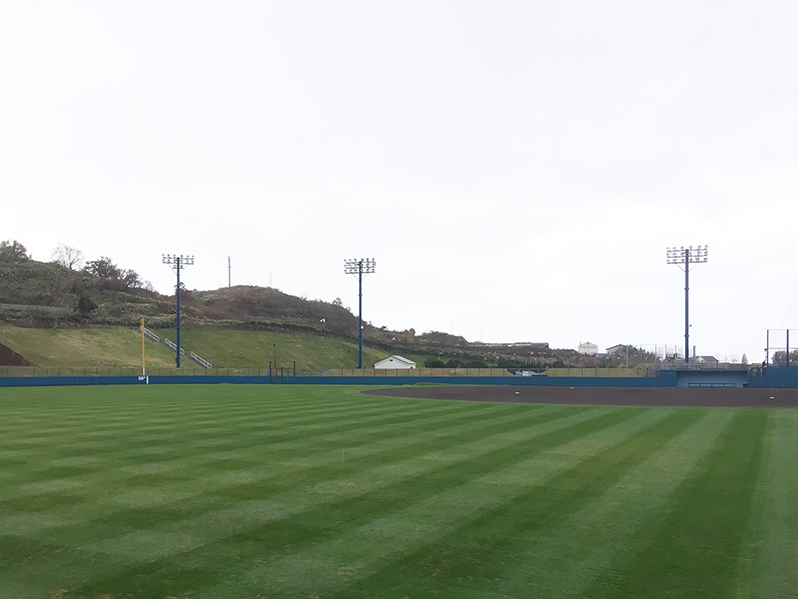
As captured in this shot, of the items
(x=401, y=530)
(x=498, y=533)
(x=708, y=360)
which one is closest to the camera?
(x=498, y=533)

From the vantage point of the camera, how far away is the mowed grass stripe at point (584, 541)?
546 cm

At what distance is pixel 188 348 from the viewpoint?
90438 mm

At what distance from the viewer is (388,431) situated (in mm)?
16406

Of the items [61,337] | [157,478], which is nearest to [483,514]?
[157,478]

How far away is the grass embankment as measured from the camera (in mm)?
72875

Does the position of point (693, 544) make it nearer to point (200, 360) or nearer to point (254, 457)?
point (254, 457)

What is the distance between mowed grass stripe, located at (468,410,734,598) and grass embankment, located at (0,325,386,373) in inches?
2879

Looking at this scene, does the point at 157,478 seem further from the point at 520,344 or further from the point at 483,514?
the point at 520,344

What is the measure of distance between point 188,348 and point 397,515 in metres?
88.5

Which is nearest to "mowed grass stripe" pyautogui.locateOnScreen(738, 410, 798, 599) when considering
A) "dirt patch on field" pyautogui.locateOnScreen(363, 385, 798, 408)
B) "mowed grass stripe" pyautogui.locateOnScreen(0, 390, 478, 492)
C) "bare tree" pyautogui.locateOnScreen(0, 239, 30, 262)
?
"mowed grass stripe" pyautogui.locateOnScreen(0, 390, 478, 492)

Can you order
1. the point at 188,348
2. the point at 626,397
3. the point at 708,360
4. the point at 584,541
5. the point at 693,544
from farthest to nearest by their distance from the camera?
the point at 188,348 < the point at 708,360 < the point at 626,397 < the point at 584,541 < the point at 693,544

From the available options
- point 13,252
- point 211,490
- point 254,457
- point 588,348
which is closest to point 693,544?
point 211,490

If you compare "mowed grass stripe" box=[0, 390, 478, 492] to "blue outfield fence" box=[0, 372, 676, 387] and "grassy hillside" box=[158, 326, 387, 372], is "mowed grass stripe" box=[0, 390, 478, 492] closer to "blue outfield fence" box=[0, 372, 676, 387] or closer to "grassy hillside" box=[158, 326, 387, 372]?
"blue outfield fence" box=[0, 372, 676, 387]

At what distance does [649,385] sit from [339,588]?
53267mm
